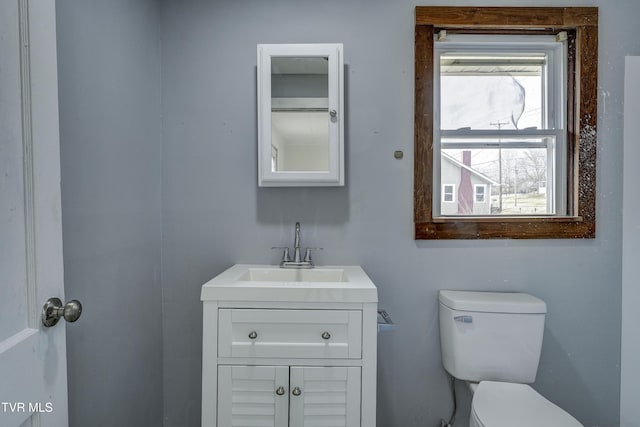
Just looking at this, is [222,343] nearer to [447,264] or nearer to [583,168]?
[447,264]

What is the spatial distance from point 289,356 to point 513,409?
2.52ft

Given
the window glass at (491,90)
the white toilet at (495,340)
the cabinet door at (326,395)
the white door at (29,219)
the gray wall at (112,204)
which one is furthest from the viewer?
the window glass at (491,90)

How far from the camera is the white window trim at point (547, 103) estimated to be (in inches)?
60.0

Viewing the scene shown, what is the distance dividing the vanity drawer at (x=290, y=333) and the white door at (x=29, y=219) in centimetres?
48

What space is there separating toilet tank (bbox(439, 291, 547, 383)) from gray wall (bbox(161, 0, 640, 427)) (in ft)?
0.52

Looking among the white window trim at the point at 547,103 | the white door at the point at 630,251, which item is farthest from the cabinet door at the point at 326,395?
the white door at the point at 630,251

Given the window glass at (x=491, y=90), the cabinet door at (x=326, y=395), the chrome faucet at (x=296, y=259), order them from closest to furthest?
the cabinet door at (x=326, y=395) → the chrome faucet at (x=296, y=259) → the window glass at (x=491, y=90)

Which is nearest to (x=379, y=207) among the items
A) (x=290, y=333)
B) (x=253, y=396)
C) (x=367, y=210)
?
(x=367, y=210)

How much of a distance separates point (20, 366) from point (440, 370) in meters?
1.46

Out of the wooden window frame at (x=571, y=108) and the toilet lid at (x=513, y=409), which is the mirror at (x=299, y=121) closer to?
the wooden window frame at (x=571, y=108)

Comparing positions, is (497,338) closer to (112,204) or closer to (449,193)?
(449,193)

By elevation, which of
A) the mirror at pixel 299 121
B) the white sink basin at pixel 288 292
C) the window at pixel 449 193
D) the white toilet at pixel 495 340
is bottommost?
the white toilet at pixel 495 340

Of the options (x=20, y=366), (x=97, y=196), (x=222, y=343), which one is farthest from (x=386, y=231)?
(x=20, y=366)

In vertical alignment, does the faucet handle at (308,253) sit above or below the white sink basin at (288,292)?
above
